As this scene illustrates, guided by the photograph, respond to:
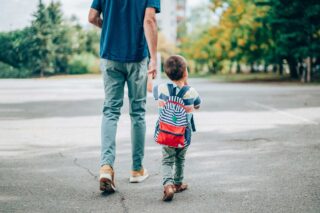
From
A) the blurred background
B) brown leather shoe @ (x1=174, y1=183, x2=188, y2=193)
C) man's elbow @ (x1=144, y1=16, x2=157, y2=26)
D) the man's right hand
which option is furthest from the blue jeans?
the blurred background

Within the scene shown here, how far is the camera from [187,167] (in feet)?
16.8

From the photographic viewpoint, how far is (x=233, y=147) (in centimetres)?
638

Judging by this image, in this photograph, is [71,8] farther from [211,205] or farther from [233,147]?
[211,205]

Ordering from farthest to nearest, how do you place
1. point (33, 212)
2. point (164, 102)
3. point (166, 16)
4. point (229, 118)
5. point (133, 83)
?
point (166, 16)
point (229, 118)
point (133, 83)
point (164, 102)
point (33, 212)

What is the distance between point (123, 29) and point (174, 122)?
98 centimetres

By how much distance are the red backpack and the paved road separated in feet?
1.51

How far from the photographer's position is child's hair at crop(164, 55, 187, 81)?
3941 millimetres

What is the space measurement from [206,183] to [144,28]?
151 cm

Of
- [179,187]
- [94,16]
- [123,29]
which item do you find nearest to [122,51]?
[123,29]

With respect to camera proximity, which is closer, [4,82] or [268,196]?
[268,196]

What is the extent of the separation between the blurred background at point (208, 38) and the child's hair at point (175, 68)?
3.57 metres

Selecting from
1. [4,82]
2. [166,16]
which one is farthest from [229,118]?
[166,16]

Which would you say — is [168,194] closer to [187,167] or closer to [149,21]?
[187,167]

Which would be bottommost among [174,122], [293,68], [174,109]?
[293,68]
